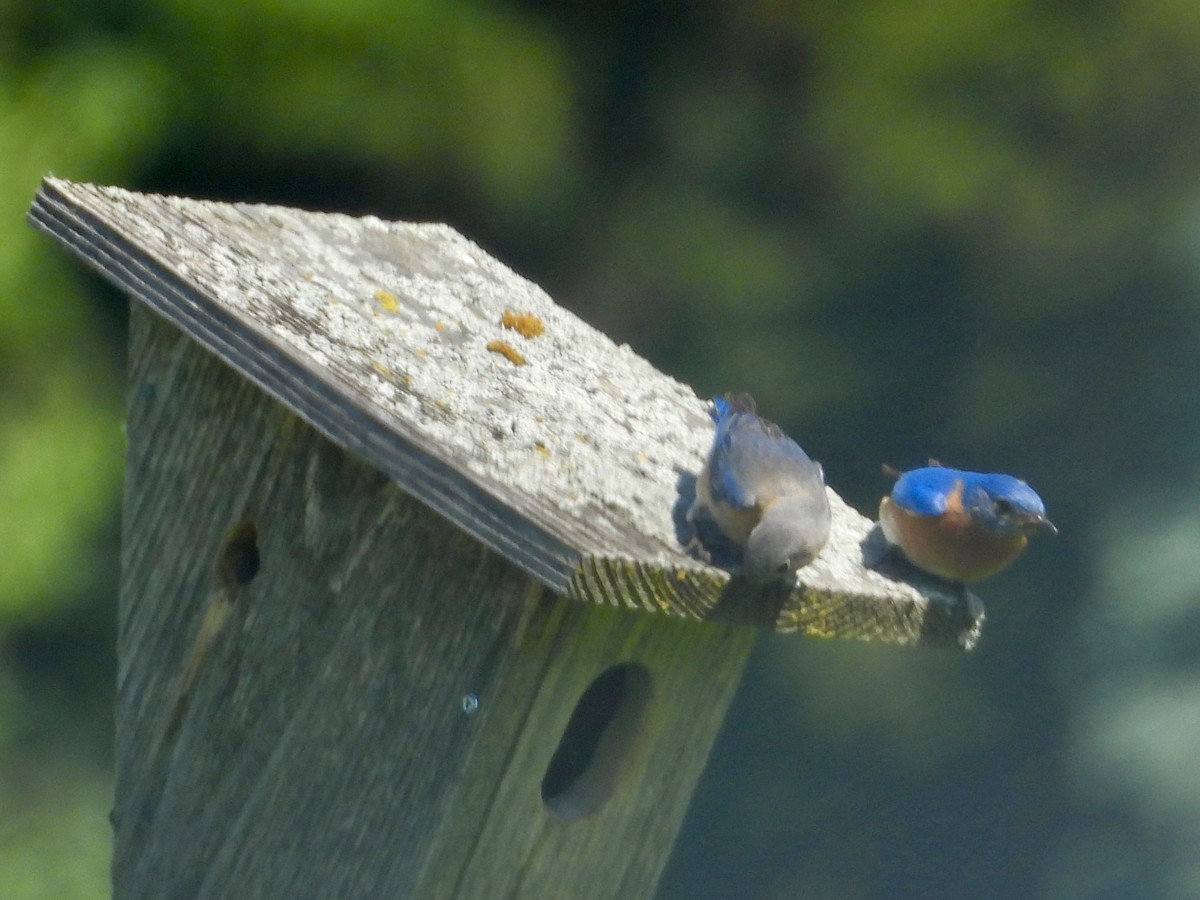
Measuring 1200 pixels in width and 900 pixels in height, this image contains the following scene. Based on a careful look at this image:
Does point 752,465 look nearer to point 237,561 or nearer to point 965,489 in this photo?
point 965,489

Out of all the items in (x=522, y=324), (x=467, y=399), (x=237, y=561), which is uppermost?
(x=522, y=324)

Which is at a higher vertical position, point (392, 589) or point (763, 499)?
point (763, 499)

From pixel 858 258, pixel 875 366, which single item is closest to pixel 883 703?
pixel 875 366

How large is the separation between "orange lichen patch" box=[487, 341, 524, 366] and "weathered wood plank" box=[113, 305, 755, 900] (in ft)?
1.04

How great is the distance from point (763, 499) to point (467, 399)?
40 centimetres

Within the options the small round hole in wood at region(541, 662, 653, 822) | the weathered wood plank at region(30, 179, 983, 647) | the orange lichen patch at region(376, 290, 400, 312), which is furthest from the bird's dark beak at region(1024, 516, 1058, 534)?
the orange lichen patch at region(376, 290, 400, 312)

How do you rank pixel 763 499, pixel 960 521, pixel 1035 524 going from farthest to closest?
pixel 1035 524 < pixel 960 521 < pixel 763 499

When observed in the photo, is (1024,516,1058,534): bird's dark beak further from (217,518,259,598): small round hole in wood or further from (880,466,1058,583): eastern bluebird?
(217,518,259,598): small round hole in wood

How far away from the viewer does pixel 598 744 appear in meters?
2.01

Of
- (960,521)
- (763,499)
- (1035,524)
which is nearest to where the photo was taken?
(763,499)

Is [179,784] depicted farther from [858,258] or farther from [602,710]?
A: [858,258]

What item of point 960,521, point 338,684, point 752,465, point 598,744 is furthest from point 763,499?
point 338,684

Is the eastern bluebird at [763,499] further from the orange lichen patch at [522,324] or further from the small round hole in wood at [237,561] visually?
the small round hole in wood at [237,561]

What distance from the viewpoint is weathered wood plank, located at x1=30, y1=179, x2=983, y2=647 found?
153 cm
